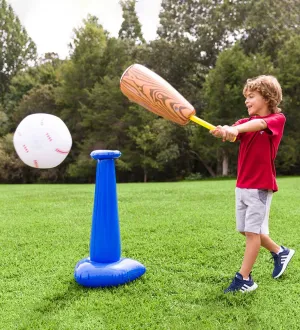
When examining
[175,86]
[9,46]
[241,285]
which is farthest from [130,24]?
[241,285]

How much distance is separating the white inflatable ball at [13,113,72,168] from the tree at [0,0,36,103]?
28.3m

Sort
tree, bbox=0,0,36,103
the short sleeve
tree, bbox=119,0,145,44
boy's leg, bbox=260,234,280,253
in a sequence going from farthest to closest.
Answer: tree, bbox=0,0,36,103 → tree, bbox=119,0,145,44 → boy's leg, bbox=260,234,280,253 → the short sleeve

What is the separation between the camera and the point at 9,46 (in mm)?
30641

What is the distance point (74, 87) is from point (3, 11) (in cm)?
1313

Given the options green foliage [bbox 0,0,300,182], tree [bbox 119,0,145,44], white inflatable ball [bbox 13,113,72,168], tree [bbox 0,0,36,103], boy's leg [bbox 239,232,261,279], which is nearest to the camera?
boy's leg [bbox 239,232,261,279]

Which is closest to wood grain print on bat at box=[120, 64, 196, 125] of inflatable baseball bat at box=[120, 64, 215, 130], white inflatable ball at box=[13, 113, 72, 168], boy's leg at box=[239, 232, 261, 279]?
inflatable baseball bat at box=[120, 64, 215, 130]

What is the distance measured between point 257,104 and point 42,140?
2253mm

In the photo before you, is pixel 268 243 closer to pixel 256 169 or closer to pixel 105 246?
pixel 256 169

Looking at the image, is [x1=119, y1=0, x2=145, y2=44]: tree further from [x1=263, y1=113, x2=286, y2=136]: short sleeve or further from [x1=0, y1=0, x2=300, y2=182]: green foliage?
[x1=263, y1=113, x2=286, y2=136]: short sleeve

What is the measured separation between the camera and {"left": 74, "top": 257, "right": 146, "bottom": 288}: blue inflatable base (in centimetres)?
248

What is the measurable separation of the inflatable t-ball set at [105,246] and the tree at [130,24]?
80.6ft

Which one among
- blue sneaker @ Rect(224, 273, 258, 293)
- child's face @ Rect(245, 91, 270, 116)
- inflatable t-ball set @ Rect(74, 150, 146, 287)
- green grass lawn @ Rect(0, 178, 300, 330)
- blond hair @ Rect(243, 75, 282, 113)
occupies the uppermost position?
blond hair @ Rect(243, 75, 282, 113)

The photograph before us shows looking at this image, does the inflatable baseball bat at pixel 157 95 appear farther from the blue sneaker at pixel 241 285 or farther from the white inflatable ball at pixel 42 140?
the white inflatable ball at pixel 42 140

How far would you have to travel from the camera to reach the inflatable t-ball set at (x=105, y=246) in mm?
2496
